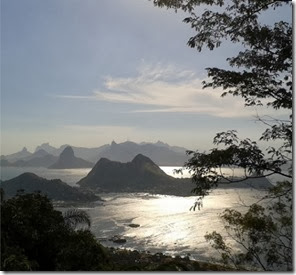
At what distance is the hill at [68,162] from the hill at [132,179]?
73.1m

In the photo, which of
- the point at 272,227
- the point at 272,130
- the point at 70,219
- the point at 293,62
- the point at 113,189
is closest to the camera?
the point at 293,62

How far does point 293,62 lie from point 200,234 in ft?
→ 119

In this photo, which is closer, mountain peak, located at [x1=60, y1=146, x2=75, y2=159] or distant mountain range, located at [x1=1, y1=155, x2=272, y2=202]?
distant mountain range, located at [x1=1, y1=155, x2=272, y2=202]

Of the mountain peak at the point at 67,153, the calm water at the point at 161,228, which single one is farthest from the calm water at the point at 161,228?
the mountain peak at the point at 67,153

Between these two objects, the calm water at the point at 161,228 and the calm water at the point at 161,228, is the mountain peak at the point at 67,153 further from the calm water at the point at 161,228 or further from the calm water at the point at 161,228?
the calm water at the point at 161,228

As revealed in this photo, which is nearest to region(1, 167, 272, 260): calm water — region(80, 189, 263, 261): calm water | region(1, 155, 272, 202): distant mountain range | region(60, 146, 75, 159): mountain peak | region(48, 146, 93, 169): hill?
region(80, 189, 263, 261): calm water

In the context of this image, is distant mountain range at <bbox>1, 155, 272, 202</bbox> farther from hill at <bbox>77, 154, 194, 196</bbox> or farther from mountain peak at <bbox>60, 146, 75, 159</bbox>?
mountain peak at <bbox>60, 146, 75, 159</bbox>

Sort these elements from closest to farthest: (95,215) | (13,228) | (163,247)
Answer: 1. (13,228)
2. (163,247)
3. (95,215)

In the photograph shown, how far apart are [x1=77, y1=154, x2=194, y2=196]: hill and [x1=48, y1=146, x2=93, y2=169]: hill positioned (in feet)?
240

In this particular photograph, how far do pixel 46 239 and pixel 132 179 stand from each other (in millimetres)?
99140

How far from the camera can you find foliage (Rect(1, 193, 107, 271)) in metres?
6.58

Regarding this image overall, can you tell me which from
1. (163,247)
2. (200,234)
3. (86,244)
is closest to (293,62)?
(86,244)

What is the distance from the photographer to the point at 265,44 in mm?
4953

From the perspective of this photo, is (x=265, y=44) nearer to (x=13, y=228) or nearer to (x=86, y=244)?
(x=86, y=244)
